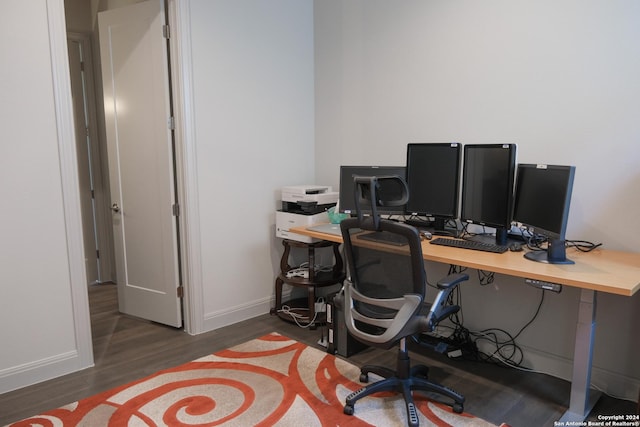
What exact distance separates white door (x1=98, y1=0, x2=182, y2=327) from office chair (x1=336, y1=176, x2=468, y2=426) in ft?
5.58

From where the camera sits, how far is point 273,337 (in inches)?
129

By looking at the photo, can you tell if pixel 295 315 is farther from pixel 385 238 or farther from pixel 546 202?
pixel 546 202

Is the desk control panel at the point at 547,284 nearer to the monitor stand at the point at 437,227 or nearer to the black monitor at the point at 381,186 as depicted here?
the monitor stand at the point at 437,227

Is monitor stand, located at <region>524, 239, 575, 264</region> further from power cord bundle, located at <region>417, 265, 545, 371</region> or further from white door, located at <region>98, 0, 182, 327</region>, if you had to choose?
white door, located at <region>98, 0, 182, 327</region>

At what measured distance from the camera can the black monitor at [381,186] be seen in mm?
3123

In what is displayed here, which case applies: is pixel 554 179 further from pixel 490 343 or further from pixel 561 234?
pixel 490 343

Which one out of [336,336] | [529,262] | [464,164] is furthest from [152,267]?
[529,262]

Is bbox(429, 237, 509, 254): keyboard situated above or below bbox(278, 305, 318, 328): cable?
above

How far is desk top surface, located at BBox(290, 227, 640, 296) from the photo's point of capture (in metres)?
1.88

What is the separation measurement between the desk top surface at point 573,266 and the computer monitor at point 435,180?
43 centimetres

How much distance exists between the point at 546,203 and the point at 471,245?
1.51 feet

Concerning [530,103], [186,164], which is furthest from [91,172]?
[530,103]

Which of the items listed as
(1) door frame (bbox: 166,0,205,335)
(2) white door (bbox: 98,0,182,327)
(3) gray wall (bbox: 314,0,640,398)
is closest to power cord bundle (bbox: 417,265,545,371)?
(3) gray wall (bbox: 314,0,640,398)

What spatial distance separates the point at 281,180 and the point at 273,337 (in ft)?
4.39
